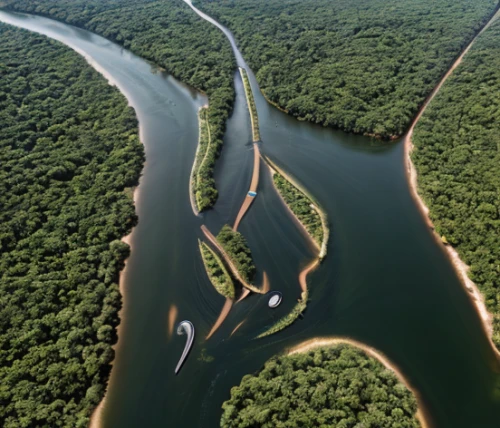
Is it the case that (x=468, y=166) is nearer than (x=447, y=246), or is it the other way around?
(x=447, y=246)

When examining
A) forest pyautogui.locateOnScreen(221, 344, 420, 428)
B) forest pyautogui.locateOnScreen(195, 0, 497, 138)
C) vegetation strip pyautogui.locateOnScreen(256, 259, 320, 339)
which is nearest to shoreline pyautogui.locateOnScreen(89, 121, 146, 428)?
forest pyautogui.locateOnScreen(221, 344, 420, 428)

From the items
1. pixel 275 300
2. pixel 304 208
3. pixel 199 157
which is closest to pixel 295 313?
pixel 275 300

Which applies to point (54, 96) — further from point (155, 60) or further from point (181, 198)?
point (181, 198)

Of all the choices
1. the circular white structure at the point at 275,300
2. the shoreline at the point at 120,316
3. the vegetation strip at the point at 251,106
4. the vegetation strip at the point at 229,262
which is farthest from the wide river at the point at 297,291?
the vegetation strip at the point at 251,106

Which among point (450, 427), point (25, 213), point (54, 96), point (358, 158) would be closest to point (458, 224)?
point (358, 158)

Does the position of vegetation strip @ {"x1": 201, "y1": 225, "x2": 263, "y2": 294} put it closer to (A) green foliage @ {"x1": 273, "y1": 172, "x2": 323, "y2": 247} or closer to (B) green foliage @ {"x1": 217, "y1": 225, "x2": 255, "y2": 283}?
(B) green foliage @ {"x1": 217, "y1": 225, "x2": 255, "y2": 283}

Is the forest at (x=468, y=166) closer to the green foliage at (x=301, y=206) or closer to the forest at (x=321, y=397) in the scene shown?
the forest at (x=321, y=397)

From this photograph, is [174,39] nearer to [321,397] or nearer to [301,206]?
[301,206]
